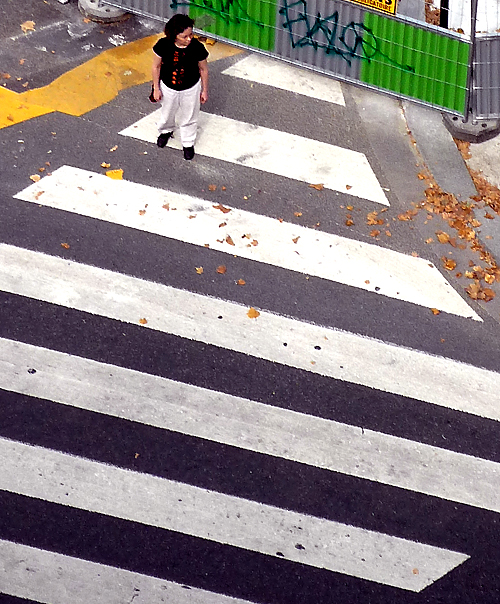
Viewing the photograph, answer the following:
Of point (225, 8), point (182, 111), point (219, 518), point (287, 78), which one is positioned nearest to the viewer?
point (219, 518)

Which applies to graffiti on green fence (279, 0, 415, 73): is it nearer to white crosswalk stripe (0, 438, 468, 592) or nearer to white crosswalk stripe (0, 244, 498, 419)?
white crosswalk stripe (0, 244, 498, 419)

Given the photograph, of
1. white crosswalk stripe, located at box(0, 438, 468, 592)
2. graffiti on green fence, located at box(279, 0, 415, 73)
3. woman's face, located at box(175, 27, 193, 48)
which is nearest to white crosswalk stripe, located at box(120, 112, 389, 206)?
graffiti on green fence, located at box(279, 0, 415, 73)

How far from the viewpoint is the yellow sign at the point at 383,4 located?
8094 millimetres

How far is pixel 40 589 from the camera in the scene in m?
5.67

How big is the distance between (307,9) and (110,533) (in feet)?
18.4

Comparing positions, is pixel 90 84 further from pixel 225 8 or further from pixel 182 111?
pixel 225 8

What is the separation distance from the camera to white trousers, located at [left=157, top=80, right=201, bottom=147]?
7602 millimetres

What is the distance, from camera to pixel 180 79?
746cm

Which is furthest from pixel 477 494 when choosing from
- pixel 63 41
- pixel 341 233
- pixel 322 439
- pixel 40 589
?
pixel 63 41

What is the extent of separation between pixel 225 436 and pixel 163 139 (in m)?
3.23

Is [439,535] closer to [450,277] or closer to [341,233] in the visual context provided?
[450,277]

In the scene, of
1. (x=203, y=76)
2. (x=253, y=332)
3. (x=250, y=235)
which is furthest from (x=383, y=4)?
(x=253, y=332)

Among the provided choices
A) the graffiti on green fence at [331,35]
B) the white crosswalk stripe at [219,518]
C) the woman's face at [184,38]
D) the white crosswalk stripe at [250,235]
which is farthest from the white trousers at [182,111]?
the white crosswalk stripe at [219,518]

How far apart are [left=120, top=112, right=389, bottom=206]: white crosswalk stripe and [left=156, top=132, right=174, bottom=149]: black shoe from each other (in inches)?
3.9
